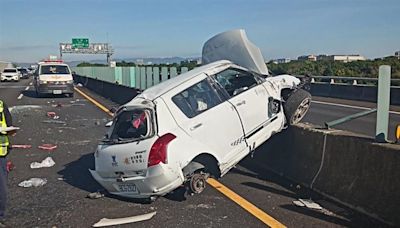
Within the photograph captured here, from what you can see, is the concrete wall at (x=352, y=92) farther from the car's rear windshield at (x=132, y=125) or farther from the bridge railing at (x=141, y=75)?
the car's rear windshield at (x=132, y=125)

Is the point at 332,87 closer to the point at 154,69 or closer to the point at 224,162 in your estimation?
the point at 154,69

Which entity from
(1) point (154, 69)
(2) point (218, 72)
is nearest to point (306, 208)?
(2) point (218, 72)

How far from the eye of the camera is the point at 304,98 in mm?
7441

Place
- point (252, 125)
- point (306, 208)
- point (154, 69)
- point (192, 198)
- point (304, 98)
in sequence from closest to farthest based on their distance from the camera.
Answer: point (306, 208)
point (192, 198)
point (252, 125)
point (304, 98)
point (154, 69)

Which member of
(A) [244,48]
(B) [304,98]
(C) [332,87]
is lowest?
(C) [332,87]

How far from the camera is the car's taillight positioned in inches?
229

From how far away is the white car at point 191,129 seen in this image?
5945 mm

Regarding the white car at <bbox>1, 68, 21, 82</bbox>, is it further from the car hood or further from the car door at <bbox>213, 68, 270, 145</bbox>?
the car door at <bbox>213, 68, 270, 145</bbox>

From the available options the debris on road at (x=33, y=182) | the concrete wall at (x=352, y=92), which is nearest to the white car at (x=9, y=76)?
the concrete wall at (x=352, y=92)

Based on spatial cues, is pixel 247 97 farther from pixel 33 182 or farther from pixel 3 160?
pixel 33 182

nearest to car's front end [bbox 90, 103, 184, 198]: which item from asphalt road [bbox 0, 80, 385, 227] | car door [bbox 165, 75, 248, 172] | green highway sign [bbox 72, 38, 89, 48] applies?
asphalt road [bbox 0, 80, 385, 227]

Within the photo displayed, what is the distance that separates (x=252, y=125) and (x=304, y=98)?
113 cm

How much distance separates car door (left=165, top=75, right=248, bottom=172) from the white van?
21.7 metres

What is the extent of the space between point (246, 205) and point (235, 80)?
7.03 feet
